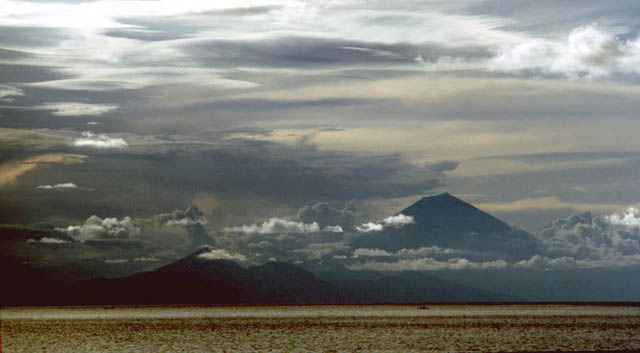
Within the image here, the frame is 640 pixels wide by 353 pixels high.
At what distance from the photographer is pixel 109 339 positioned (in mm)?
44438

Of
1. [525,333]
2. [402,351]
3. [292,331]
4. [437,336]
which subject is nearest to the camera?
[402,351]

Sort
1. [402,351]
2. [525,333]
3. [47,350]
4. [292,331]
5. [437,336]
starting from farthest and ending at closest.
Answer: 1. [292,331]
2. [525,333]
3. [437,336]
4. [47,350]
5. [402,351]

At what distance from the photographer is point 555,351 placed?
3497cm

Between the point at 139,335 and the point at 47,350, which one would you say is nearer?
the point at 47,350

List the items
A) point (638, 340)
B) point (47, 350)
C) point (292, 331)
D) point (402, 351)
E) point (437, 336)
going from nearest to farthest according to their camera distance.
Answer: point (402, 351) < point (47, 350) < point (638, 340) < point (437, 336) < point (292, 331)

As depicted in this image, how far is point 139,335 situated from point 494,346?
68.3 feet

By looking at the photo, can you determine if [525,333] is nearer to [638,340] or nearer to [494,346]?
[638,340]

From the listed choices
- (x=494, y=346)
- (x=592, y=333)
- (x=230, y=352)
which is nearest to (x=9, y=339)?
(x=230, y=352)

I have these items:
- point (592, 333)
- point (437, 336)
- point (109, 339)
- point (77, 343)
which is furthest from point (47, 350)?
point (592, 333)

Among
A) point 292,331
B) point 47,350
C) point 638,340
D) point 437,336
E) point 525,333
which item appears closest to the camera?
point 47,350

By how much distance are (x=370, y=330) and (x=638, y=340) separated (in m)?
15.8

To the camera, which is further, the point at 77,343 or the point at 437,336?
the point at 437,336

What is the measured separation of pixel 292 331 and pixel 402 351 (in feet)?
56.0

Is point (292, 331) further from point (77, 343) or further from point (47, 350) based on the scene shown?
point (47, 350)
